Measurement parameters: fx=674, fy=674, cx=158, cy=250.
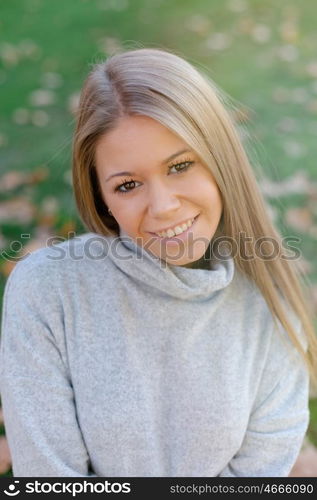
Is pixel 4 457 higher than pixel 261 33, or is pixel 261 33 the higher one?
pixel 261 33

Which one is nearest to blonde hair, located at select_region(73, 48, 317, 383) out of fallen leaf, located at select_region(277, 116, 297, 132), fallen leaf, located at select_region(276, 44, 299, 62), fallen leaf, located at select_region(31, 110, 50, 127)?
fallen leaf, located at select_region(277, 116, 297, 132)

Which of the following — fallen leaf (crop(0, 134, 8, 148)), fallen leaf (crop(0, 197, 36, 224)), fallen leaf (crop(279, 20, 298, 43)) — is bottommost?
fallen leaf (crop(0, 197, 36, 224))

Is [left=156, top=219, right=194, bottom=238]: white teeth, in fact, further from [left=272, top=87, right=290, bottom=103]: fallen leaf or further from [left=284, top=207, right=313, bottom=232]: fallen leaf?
[left=272, top=87, right=290, bottom=103]: fallen leaf

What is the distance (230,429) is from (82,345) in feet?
1.61

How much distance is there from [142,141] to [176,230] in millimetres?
255

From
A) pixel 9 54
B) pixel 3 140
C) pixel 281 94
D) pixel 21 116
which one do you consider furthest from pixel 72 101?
pixel 281 94

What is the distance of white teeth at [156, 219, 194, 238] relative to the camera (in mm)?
1782

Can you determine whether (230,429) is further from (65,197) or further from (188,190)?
(65,197)

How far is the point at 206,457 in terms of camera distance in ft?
6.37

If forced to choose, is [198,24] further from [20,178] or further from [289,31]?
[20,178]

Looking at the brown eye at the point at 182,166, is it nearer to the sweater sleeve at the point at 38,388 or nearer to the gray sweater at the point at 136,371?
the gray sweater at the point at 136,371

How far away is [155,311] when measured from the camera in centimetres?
193

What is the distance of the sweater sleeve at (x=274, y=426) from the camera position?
1.99 meters
